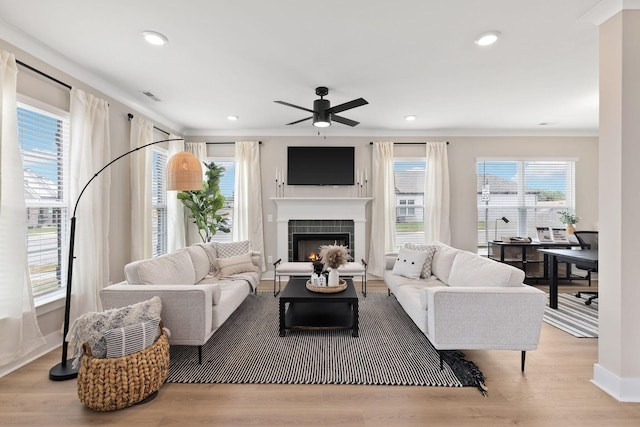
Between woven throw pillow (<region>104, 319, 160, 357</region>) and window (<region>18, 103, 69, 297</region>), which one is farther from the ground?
window (<region>18, 103, 69, 297</region>)

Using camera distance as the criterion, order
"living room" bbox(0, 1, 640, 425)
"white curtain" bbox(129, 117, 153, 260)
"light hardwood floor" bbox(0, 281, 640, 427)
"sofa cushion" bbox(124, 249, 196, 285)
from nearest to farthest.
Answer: "light hardwood floor" bbox(0, 281, 640, 427) → "living room" bbox(0, 1, 640, 425) → "sofa cushion" bbox(124, 249, 196, 285) → "white curtain" bbox(129, 117, 153, 260)

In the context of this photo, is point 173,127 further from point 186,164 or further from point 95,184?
point 186,164

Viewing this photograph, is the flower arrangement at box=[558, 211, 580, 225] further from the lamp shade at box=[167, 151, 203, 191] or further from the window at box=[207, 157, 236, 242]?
the lamp shade at box=[167, 151, 203, 191]

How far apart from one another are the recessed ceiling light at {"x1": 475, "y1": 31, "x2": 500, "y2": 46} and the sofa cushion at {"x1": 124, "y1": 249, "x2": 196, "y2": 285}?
3.43 meters

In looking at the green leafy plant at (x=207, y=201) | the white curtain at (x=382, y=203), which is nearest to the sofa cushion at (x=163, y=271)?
the green leafy plant at (x=207, y=201)

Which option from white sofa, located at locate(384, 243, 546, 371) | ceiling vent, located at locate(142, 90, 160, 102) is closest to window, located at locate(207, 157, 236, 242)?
ceiling vent, located at locate(142, 90, 160, 102)

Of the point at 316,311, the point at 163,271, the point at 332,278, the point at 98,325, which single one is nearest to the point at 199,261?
the point at 163,271

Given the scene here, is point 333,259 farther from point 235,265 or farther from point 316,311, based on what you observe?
point 235,265

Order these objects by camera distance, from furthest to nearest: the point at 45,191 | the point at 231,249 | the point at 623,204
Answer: the point at 231,249, the point at 45,191, the point at 623,204

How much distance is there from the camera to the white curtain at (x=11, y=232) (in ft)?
7.82

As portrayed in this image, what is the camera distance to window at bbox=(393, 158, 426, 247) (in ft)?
18.9

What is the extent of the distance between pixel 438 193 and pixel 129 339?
498 centimetres

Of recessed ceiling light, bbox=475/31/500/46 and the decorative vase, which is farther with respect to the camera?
the decorative vase

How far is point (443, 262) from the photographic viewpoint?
3.78 m
